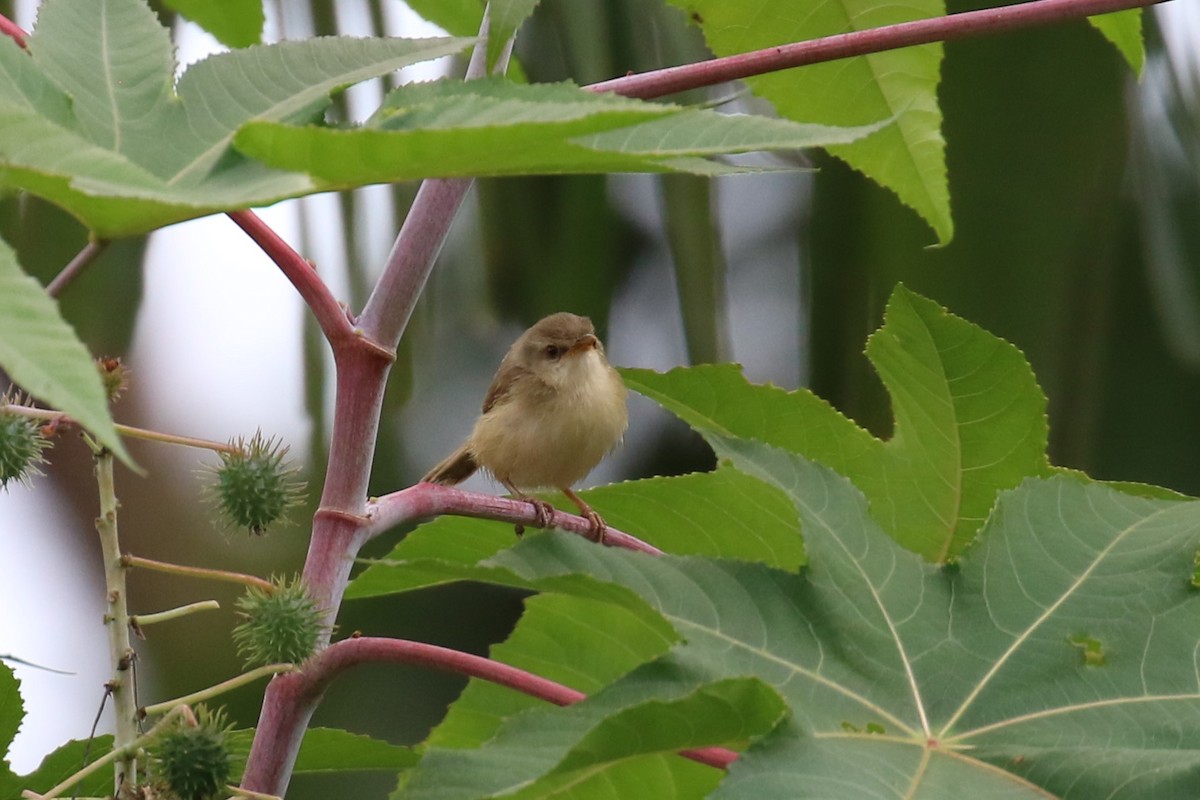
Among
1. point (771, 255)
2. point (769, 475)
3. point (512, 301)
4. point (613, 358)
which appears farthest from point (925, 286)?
point (769, 475)

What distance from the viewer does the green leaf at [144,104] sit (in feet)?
2.85

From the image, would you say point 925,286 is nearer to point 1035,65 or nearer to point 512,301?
point 1035,65

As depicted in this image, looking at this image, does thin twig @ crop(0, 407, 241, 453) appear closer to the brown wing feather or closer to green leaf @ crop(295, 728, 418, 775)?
green leaf @ crop(295, 728, 418, 775)

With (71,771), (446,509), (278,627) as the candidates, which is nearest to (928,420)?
(446,509)

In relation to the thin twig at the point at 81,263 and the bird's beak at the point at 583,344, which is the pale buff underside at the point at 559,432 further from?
the thin twig at the point at 81,263

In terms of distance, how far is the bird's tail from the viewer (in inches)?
153

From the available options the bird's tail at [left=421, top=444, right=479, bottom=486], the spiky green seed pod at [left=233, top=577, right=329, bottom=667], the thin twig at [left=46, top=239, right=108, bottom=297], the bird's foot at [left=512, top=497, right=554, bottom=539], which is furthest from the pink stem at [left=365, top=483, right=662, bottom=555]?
the bird's tail at [left=421, top=444, right=479, bottom=486]

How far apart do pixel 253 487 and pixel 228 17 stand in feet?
A: 3.17

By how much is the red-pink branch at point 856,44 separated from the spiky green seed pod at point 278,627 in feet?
1.99

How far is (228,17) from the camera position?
1933 millimetres

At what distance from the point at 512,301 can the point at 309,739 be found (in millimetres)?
3648

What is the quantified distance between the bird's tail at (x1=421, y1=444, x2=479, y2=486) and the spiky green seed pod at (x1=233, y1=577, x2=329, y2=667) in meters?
2.66

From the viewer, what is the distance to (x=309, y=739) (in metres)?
1.42

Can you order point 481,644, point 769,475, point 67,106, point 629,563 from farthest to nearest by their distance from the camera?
point 481,644, point 769,475, point 629,563, point 67,106
